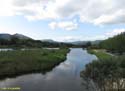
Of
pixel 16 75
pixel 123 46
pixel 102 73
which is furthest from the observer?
pixel 123 46

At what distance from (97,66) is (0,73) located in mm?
26424

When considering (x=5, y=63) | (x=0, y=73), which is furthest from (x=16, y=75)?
(x=5, y=63)

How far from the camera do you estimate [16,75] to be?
A: 139 feet

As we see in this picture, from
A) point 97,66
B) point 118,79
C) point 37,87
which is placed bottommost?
point 37,87

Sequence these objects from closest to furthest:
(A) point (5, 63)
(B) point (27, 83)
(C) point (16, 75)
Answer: (B) point (27, 83) → (C) point (16, 75) → (A) point (5, 63)

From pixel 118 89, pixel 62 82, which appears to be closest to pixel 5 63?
pixel 62 82

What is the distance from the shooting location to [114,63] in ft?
73.5

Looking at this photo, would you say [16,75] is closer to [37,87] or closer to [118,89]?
[37,87]

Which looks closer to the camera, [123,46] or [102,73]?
[102,73]

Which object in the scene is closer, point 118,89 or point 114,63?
point 114,63

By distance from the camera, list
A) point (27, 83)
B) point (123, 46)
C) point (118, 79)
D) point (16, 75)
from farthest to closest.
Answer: point (123, 46)
point (16, 75)
point (27, 83)
point (118, 79)

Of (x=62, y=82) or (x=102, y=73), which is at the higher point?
(x=102, y=73)

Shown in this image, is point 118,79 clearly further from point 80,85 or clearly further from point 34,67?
point 34,67

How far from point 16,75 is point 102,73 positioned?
2478 cm
